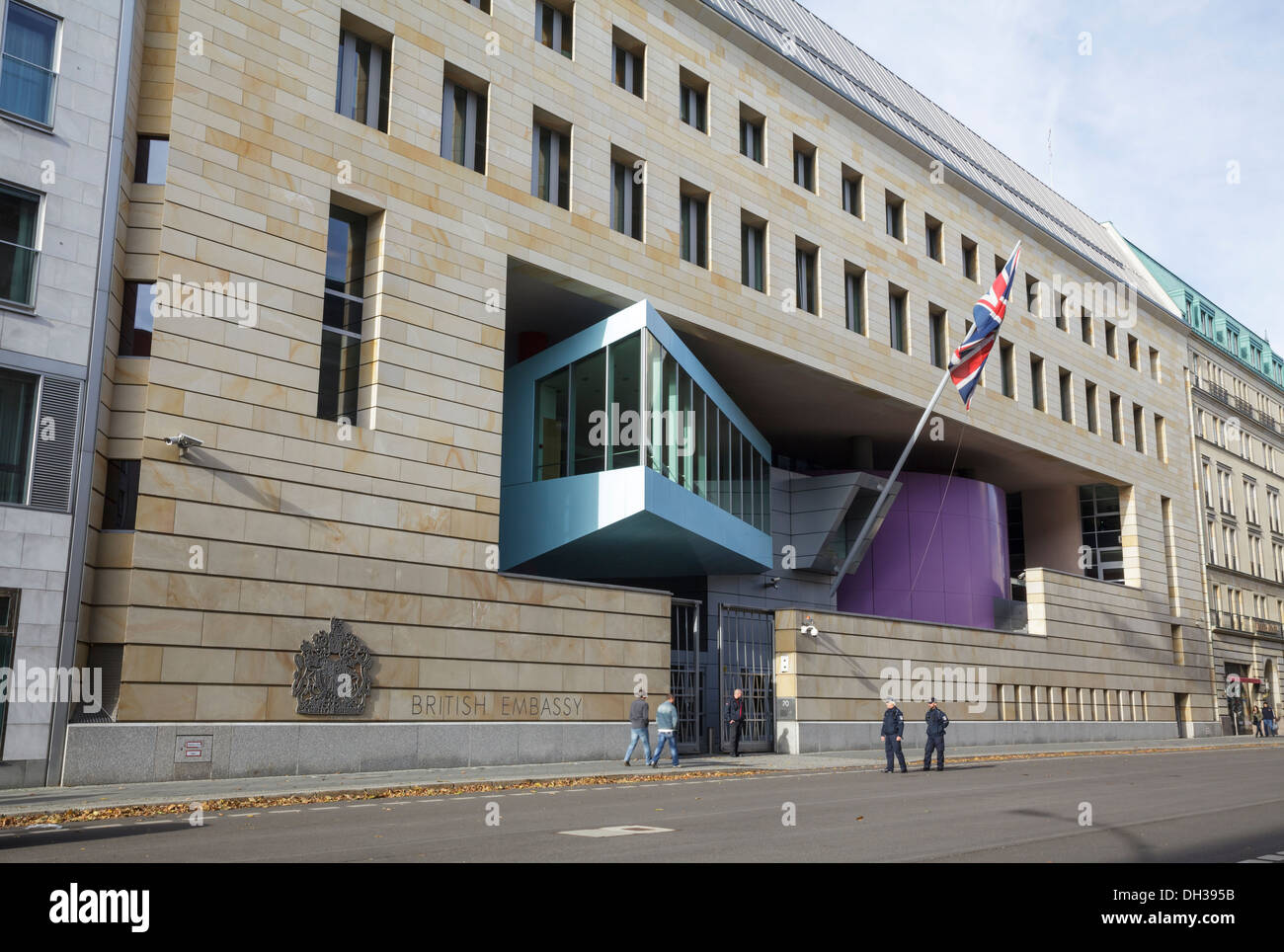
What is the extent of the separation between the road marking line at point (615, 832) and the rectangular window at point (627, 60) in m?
25.2

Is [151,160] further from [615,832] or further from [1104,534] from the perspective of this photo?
[1104,534]

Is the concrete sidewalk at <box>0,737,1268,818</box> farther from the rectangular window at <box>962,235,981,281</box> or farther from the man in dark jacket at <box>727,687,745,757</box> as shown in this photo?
the rectangular window at <box>962,235,981,281</box>

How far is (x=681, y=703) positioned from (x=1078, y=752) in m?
14.7

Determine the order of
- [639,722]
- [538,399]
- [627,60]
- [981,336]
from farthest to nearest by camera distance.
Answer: [981,336] → [627,60] → [538,399] → [639,722]

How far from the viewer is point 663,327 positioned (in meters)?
30.6

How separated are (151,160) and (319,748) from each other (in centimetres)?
1210

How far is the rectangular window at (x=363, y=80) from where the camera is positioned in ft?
86.4

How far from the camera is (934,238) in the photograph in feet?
151

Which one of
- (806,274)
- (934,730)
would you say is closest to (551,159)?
(806,274)

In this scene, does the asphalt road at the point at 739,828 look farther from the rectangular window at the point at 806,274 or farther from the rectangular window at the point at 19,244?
the rectangular window at the point at 806,274

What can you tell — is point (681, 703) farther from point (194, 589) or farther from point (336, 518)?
point (194, 589)

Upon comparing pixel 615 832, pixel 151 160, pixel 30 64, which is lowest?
pixel 615 832

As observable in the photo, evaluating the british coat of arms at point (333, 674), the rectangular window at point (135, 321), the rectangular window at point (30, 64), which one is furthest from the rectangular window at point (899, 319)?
the rectangular window at point (30, 64)

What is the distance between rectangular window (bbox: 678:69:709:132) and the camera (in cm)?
3528
